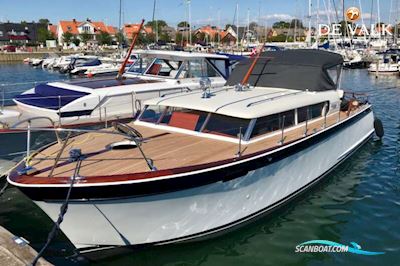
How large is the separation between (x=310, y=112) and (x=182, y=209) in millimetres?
4740

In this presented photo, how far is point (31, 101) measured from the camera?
11602mm

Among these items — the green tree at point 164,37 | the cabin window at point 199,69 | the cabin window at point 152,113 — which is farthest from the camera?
the green tree at point 164,37

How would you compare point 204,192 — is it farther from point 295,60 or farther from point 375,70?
point 375,70

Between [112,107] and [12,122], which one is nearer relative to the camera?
[12,122]

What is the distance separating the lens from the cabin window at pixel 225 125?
790 centimetres

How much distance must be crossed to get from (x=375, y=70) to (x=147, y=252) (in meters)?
39.6

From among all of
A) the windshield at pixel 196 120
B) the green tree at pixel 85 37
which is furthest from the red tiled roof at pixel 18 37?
the windshield at pixel 196 120

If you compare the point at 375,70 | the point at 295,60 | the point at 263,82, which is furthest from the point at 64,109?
the point at 375,70

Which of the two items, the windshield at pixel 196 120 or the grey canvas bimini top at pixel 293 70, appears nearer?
the windshield at pixel 196 120

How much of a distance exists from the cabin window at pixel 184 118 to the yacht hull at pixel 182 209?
1.76 m

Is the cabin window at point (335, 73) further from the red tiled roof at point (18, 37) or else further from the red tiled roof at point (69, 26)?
the red tiled roof at point (18, 37)

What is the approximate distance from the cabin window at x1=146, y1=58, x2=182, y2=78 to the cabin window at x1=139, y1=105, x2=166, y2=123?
4.90 meters

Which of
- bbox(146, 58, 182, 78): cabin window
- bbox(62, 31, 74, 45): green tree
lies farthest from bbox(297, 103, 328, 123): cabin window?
bbox(62, 31, 74, 45): green tree

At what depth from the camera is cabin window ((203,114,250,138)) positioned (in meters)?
7.90
